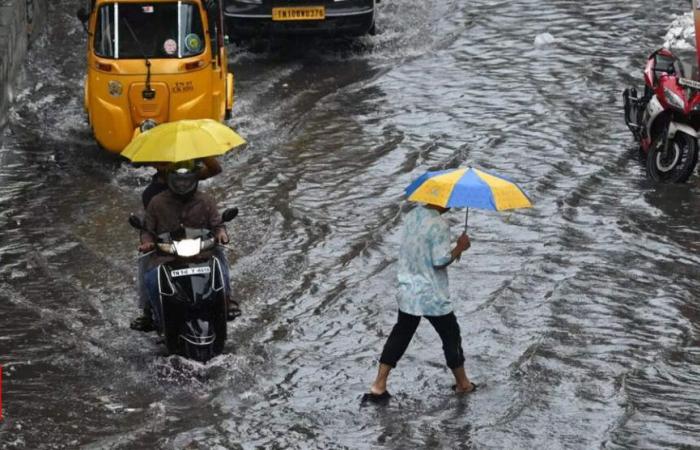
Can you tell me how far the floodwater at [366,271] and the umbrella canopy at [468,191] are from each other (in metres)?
1.28

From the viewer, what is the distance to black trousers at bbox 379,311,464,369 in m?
8.45

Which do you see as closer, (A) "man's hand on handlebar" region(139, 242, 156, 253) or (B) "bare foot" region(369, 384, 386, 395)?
(B) "bare foot" region(369, 384, 386, 395)

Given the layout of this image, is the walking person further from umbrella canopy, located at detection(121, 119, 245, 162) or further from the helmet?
the helmet

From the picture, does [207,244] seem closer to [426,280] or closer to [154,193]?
[154,193]

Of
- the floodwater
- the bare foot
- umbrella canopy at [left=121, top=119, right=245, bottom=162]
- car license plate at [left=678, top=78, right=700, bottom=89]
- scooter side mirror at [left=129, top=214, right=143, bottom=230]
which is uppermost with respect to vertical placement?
umbrella canopy at [left=121, top=119, right=245, bottom=162]

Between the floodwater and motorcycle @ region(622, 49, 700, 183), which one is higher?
motorcycle @ region(622, 49, 700, 183)

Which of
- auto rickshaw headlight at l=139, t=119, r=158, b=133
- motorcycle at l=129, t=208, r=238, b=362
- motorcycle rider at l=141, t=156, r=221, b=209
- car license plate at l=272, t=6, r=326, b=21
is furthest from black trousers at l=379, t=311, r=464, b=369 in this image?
car license plate at l=272, t=6, r=326, b=21

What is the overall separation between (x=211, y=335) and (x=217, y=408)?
2.37ft

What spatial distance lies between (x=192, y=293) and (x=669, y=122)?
6262 millimetres

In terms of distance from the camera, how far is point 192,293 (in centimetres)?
891

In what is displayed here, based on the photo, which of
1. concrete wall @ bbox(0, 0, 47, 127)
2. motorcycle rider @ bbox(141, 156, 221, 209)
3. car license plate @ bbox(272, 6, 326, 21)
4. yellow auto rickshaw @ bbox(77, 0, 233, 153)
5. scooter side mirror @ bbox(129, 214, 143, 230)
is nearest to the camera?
scooter side mirror @ bbox(129, 214, 143, 230)

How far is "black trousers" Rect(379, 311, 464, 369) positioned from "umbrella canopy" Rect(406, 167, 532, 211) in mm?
759

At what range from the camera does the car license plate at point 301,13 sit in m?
18.8

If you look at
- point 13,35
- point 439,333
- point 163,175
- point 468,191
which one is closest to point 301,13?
point 13,35
